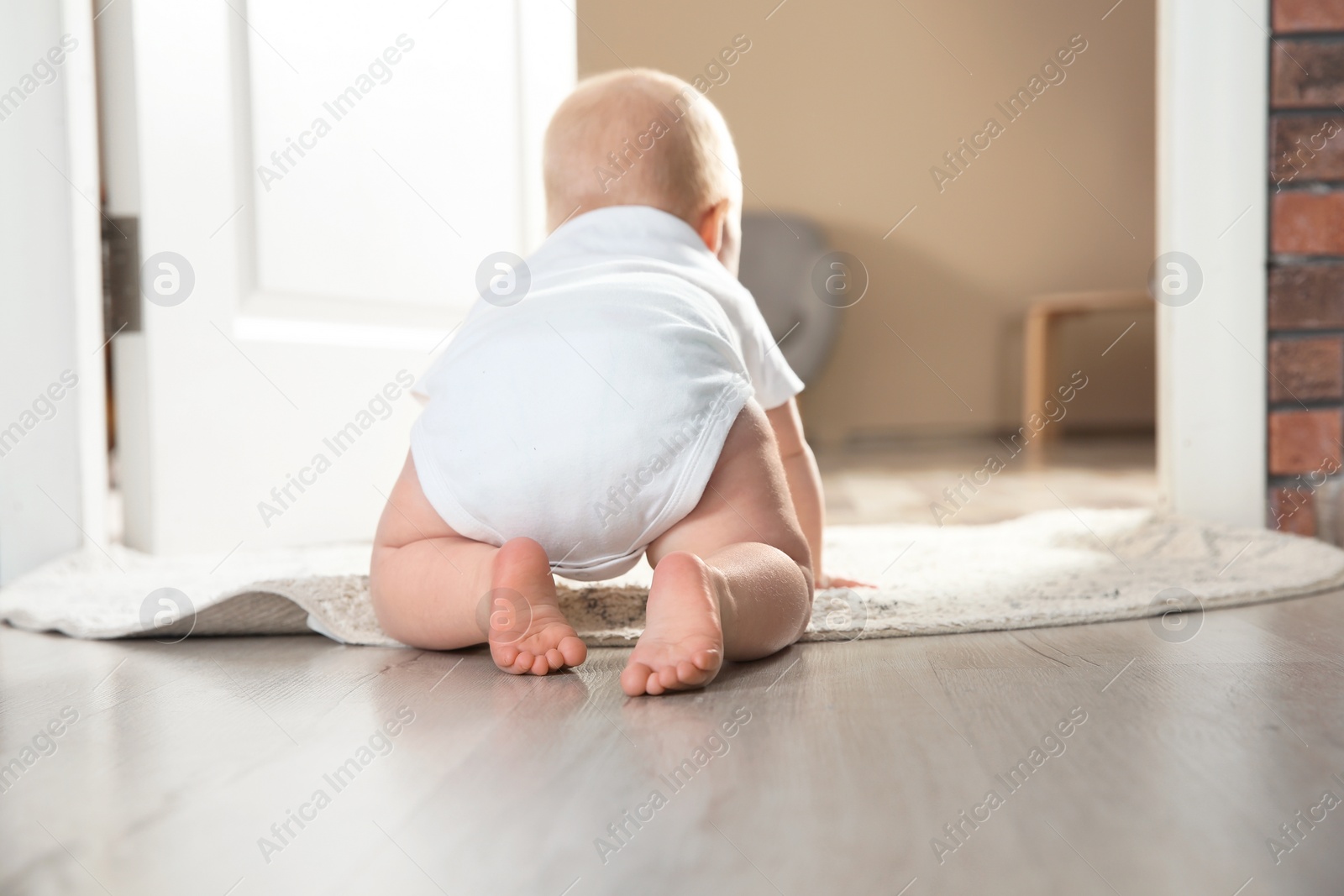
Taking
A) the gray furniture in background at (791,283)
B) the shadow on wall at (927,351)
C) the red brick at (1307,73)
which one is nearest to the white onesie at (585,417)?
the red brick at (1307,73)

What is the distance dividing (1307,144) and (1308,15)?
16cm

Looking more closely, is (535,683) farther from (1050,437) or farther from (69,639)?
(1050,437)

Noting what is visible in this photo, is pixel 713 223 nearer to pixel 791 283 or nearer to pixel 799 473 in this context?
pixel 799 473

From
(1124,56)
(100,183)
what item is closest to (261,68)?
(100,183)

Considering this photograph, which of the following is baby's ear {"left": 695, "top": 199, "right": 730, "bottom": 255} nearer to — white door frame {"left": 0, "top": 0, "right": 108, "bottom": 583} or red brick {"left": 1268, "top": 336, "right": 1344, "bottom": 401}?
white door frame {"left": 0, "top": 0, "right": 108, "bottom": 583}

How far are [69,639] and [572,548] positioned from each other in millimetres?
429

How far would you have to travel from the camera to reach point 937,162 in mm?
4113

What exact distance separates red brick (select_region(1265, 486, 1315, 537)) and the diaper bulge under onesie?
0.94 meters

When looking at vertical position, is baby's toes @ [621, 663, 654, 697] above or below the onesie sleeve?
below

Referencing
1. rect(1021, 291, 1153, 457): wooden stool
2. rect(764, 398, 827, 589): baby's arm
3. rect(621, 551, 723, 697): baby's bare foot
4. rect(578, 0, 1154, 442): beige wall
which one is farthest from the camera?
rect(578, 0, 1154, 442): beige wall

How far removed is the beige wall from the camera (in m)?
4.04

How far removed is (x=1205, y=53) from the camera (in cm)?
133

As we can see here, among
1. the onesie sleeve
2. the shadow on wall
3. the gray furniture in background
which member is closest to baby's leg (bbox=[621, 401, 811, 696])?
the onesie sleeve

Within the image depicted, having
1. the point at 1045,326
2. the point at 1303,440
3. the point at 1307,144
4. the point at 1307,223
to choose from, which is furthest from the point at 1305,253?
the point at 1045,326
